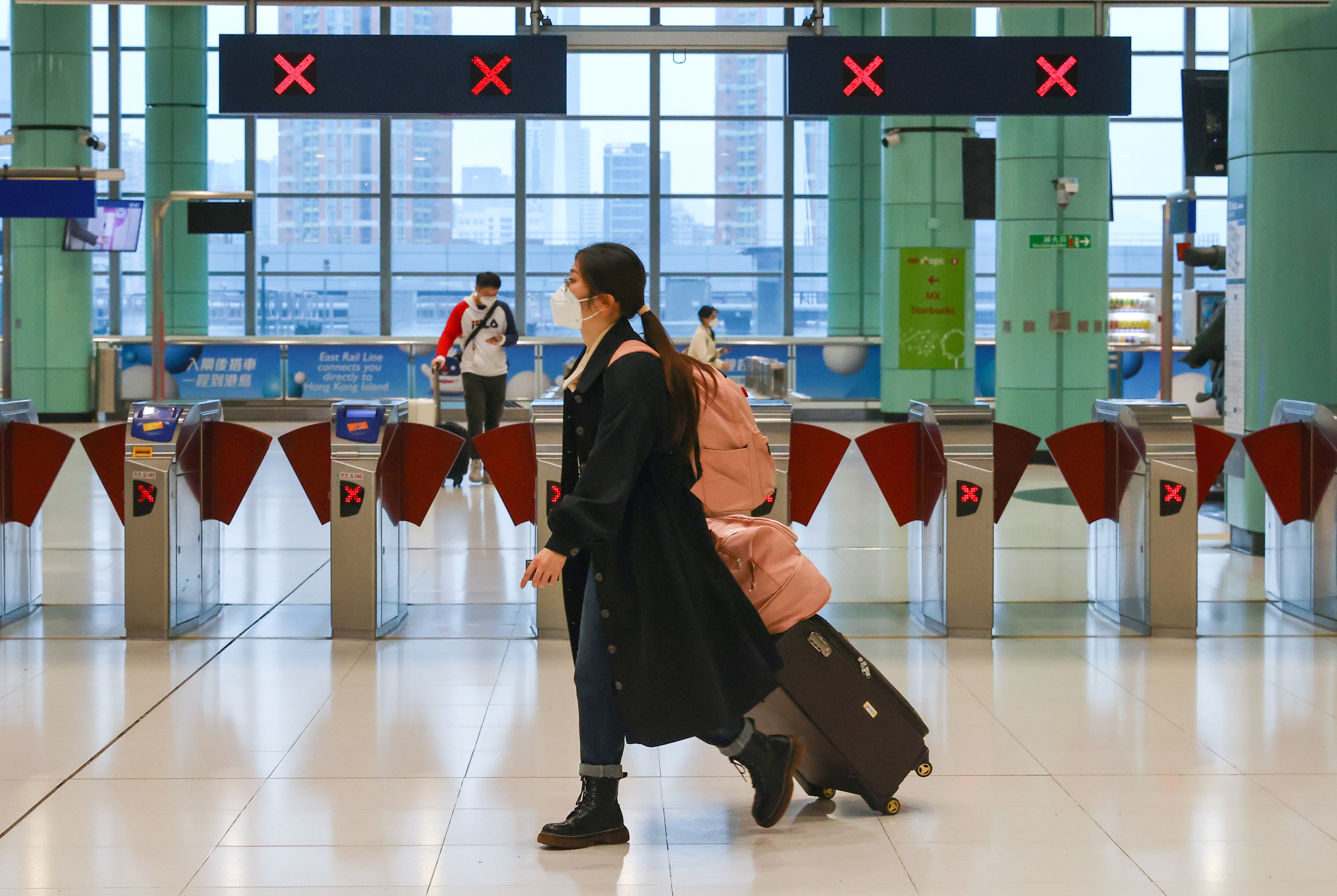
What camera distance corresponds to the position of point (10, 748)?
4.38 meters

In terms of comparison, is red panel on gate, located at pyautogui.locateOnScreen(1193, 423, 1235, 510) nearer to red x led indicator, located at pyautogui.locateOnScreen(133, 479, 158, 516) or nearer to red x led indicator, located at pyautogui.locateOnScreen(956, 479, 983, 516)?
red x led indicator, located at pyautogui.locateOnScreen(956, 479, 983, 516)

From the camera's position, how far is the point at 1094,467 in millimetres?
6438

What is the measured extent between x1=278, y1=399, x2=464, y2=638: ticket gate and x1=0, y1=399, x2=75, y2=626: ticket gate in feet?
3.50

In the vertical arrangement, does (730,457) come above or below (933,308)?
below

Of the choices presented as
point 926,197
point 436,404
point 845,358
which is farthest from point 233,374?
point 926,197

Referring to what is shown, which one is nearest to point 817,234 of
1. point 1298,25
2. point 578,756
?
point 1298,25

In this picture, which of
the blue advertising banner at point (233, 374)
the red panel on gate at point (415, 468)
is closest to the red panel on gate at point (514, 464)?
the red panel on gate at point (415, 468)

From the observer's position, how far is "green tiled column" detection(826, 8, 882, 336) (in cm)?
2070

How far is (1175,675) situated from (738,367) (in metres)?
14.5

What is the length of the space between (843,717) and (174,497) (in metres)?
3.45

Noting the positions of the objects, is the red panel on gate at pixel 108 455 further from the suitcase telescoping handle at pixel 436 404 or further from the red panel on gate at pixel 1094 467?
the suitcase telescoping handle at pixel 436 404

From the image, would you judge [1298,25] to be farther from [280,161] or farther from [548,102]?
[280,161]

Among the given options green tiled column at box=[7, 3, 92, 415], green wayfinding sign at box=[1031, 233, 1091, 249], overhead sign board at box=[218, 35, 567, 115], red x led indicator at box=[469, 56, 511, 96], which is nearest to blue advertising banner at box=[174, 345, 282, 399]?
green tiled column at box=[7, 3, 92, 415]

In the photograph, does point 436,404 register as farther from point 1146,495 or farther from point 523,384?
point 1146,495
